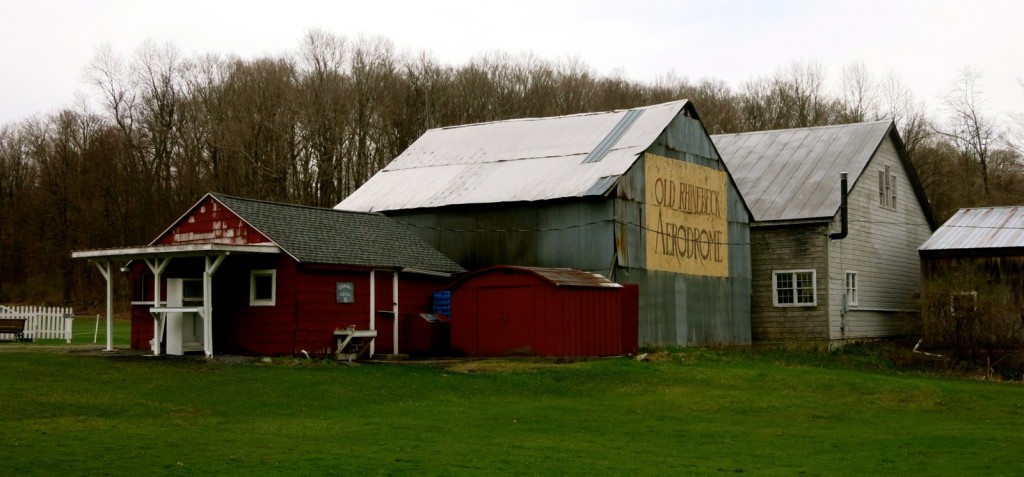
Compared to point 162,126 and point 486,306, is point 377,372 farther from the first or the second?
point 162,126

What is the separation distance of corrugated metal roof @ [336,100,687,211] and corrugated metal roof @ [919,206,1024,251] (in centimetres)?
1122

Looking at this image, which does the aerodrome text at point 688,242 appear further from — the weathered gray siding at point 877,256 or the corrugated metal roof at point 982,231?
the corrugated metal roof at point 982,231

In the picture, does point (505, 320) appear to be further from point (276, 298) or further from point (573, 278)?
point (276, 298)

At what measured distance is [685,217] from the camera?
3784 centimetres

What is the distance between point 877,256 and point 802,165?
14.3ft

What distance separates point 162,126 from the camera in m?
72.2

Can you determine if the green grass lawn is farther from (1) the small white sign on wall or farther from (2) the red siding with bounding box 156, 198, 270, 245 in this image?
(2) the red siding with bounding box 156, 198, 270, 245

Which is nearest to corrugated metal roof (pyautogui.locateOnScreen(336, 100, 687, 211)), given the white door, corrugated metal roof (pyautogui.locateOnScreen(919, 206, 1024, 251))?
the white door

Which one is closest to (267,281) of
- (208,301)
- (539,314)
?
(208,301)

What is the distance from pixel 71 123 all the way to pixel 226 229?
54477 mm

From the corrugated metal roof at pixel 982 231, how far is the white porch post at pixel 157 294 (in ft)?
83.4

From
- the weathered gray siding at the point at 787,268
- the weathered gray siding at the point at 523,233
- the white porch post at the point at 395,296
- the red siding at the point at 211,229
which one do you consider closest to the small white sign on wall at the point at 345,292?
the white porch post at the point at 395,296

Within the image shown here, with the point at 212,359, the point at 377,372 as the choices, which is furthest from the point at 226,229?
the point at 377,372

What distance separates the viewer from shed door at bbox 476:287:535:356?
3095 centimetres
